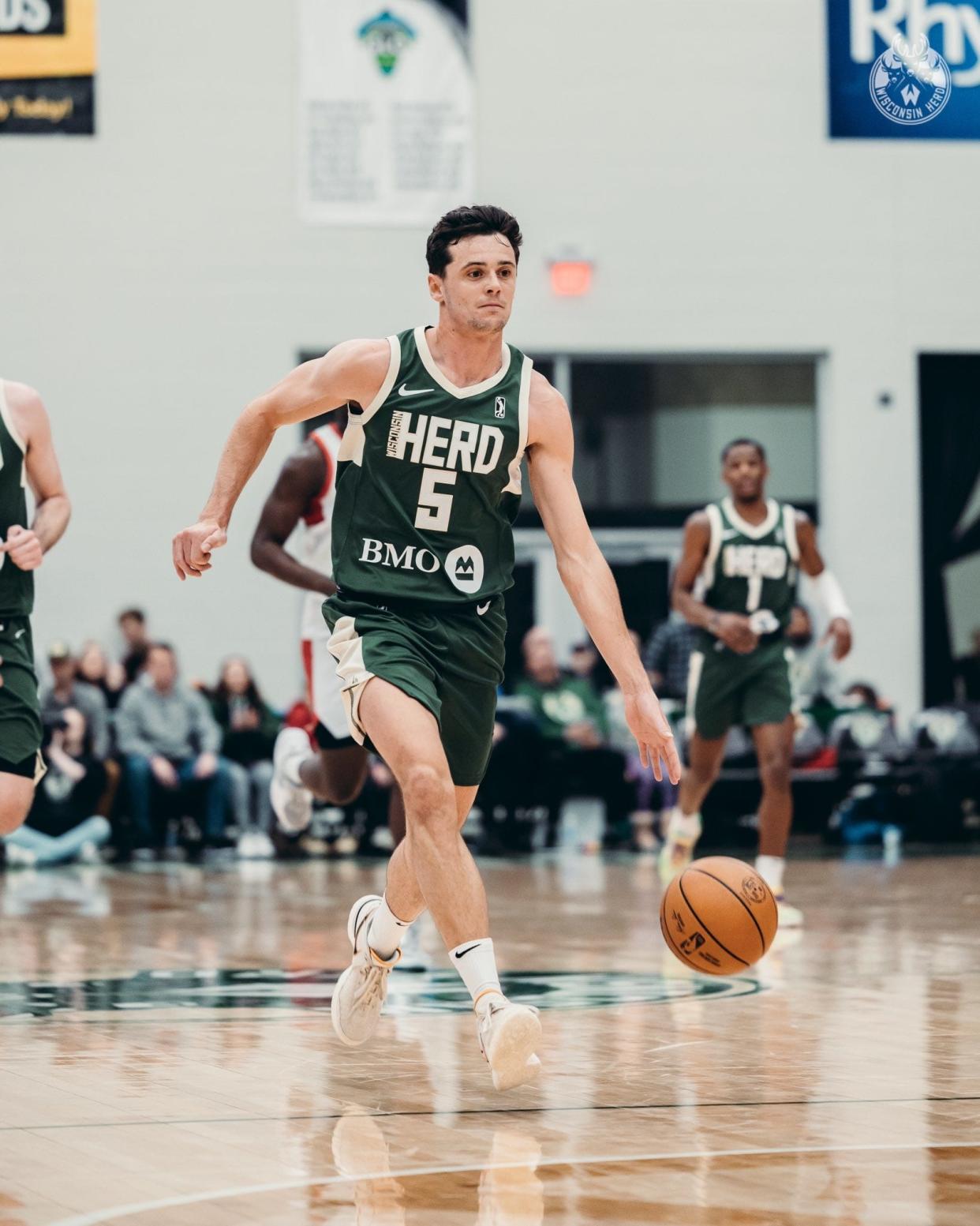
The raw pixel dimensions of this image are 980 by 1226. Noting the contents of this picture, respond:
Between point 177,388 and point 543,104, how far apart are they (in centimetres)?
360

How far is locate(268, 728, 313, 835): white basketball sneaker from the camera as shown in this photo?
779 centimetres

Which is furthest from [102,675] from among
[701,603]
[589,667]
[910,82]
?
[910,82]

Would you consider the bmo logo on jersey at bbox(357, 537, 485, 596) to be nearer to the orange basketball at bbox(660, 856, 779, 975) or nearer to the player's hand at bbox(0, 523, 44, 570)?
the player's hand at bbox(0, 523, 44, 570)

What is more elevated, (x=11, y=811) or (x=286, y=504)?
(x=286, y=504)

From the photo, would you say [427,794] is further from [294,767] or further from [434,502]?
[294,767]

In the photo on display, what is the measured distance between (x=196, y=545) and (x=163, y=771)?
340 inches

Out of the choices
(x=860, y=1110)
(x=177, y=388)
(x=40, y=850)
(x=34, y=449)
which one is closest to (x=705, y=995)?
(x=860, y=1110)

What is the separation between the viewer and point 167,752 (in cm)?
1336

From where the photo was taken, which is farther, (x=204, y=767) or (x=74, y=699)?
(x=204, y=767)

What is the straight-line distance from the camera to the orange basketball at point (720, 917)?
5.73 metres

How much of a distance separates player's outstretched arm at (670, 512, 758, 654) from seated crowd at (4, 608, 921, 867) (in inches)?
162

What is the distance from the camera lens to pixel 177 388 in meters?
15.9

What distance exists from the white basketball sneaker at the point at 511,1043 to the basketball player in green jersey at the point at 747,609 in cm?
464

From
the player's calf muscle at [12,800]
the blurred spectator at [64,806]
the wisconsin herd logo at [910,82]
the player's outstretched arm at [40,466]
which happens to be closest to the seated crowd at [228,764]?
the blurred spectator at [64,806]
